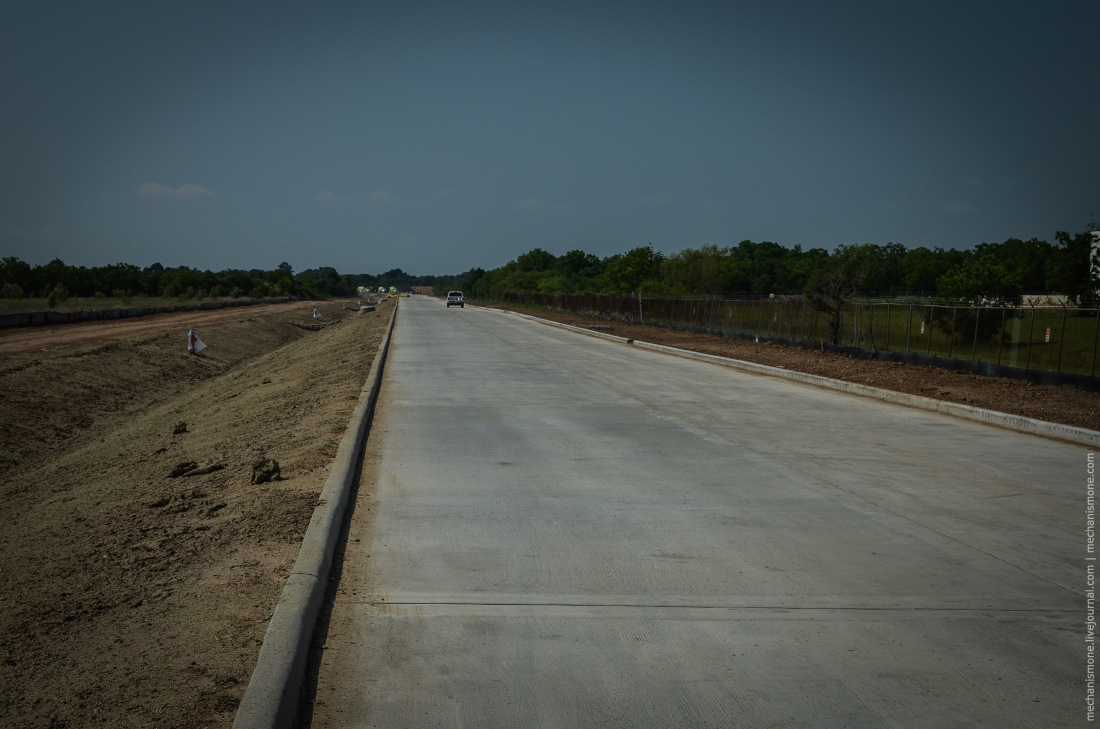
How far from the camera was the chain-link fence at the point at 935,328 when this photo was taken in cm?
1978

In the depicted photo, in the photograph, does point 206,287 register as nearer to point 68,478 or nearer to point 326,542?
point 68,478

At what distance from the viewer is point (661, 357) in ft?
90.1

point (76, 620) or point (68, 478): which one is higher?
point (76, 620)

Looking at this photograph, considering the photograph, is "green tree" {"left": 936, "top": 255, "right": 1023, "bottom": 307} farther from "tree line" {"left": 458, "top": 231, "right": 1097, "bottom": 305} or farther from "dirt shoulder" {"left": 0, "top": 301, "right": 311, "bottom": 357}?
"dirt shoulder" {"left": 0, "top": 301, "right": 311, "bottom": 357}

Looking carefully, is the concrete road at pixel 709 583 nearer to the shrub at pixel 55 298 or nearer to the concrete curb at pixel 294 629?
the concrete curb at pixel 294 629

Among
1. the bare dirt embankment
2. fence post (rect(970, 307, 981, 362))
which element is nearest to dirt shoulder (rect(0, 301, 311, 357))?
the bare dirt embankment

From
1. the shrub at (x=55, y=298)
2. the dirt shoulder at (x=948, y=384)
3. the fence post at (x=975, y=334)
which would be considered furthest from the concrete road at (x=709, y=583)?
the shrub at (x=55, y=298)

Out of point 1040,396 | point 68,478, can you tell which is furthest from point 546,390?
point 1040,396

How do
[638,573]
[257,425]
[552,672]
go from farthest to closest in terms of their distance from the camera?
[257,425] → [638,573] → [552,672]

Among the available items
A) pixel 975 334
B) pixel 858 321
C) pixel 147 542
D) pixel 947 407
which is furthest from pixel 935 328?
pixel 147 542

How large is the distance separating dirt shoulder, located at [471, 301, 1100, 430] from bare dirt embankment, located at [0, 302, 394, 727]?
11382mm

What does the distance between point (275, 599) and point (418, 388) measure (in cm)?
1226

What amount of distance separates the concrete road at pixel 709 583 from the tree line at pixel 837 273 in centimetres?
2080

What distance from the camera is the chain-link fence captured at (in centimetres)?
1978
